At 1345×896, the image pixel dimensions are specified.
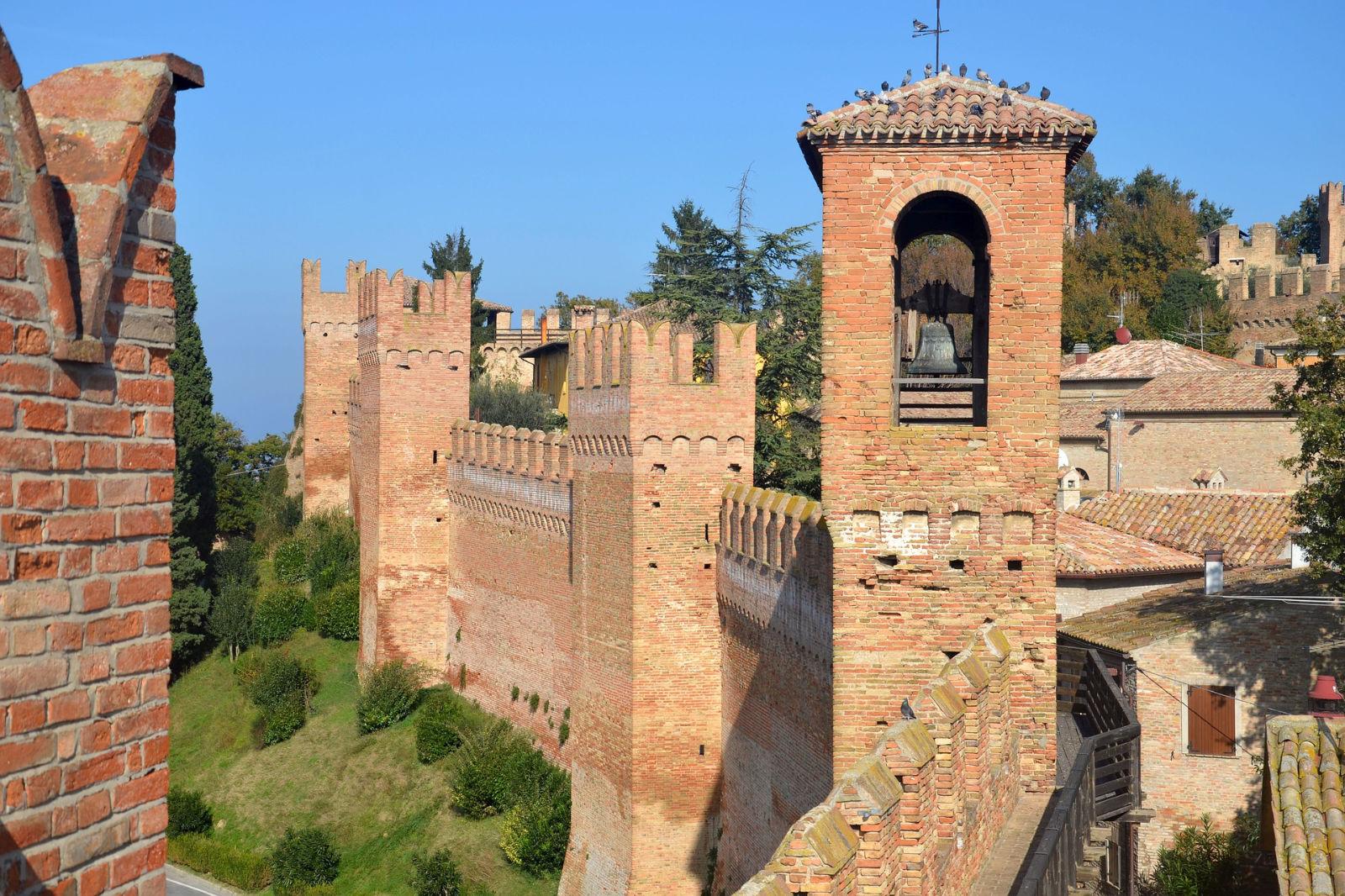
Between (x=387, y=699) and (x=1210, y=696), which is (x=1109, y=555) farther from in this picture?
(x=387, y=699)

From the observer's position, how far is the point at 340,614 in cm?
3350

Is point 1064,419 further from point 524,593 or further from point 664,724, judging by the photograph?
point 664,724

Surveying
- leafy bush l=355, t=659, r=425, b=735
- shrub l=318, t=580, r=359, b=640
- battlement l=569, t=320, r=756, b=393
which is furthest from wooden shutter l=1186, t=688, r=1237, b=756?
shrub l=318, t=580, r=359, b=640

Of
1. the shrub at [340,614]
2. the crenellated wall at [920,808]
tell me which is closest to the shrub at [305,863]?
the shrub at [340,614]

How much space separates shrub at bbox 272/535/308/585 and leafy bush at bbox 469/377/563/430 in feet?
18.3

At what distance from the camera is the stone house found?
20.8 metres

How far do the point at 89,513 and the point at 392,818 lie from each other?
22856 millimetres

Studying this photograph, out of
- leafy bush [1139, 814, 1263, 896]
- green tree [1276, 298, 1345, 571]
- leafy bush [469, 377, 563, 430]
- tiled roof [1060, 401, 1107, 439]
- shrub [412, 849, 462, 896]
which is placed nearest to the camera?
green tree [1276, 298, 1345, 571]

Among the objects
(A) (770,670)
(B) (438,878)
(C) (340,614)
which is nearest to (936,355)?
→ (A) (770,670)

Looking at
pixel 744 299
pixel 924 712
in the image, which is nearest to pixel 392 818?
pixel 744 299

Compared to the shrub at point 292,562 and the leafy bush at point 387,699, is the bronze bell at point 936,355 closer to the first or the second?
the leafy bush at point 387,699

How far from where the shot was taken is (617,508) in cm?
1994

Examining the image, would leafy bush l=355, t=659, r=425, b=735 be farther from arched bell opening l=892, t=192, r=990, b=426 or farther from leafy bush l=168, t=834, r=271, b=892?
arched bell opening l=892, t=192, r=990, b=426

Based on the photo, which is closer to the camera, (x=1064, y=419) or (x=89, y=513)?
(x=89, y=513)
